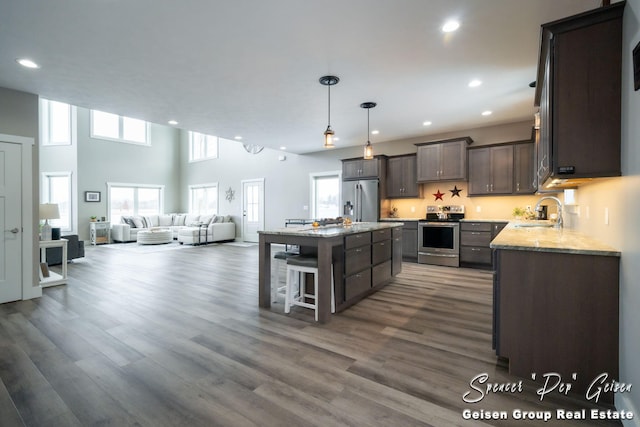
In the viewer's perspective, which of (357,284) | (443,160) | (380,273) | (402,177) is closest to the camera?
(357,284)

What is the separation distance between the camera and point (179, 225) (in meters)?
11.1

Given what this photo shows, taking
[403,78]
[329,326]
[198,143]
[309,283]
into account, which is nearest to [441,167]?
[403,78]

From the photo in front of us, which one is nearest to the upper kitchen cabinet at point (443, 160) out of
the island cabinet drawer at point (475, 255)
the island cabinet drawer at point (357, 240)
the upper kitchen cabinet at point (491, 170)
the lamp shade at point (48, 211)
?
the upper kitchen cabinet at point (491, 170)

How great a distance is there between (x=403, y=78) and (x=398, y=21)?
1.19 m

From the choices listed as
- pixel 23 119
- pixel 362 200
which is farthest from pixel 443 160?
pixel 23 119

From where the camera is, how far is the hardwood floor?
1.69 meters

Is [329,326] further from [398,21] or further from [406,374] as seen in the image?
[398,21]

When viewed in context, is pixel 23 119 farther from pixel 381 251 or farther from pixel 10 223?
pixel 381 251

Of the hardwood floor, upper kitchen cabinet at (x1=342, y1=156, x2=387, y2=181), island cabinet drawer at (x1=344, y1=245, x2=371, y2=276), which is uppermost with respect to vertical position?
upper kitchen cabinet at (x1=342, y1=156, x2=387, y2=181)

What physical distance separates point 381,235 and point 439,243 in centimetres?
238

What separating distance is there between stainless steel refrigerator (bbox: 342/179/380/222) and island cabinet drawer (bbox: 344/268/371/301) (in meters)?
3.02

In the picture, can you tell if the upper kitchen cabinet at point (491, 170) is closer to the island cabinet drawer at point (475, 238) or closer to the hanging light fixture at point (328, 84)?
the island cabinet drawer at point (475, 238)

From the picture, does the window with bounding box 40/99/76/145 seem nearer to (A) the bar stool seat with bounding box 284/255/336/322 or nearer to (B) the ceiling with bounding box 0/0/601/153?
(B) the ceiling with bounding box 0/0/601/153

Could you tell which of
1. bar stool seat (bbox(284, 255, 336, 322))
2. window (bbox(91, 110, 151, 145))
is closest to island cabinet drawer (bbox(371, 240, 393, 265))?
bar stool seat (bbox(284, 255, 336, 322))
